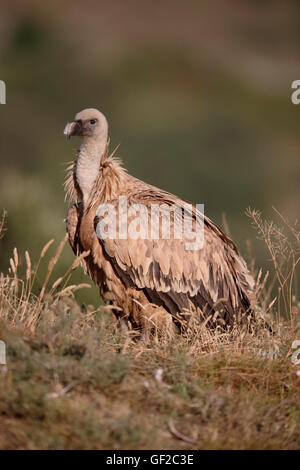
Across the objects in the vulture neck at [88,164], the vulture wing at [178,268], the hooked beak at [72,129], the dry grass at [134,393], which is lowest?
the dry grass at [134,393]

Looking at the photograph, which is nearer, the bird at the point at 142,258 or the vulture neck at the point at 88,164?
the bird at the point at 142,258

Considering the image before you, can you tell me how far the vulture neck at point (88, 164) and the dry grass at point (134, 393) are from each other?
154 cm

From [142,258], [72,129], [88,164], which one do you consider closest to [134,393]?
[142,258]

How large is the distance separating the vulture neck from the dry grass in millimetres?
1542

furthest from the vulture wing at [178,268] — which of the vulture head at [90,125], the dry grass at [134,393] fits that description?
the dry grass at [134,393]

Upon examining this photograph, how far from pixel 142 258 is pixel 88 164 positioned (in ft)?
2.95

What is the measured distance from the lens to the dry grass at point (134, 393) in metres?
3.61

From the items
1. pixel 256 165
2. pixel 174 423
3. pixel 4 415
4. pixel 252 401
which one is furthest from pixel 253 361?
pixel 256 165

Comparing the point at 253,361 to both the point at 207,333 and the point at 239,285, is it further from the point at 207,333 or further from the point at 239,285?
the point at 239,285

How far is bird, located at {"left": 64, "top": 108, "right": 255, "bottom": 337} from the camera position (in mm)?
5680

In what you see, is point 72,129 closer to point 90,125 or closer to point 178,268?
point 90,125

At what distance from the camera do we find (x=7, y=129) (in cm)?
2766

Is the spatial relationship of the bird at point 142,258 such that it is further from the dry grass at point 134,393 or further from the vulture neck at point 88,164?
the dry grass at point 134,393

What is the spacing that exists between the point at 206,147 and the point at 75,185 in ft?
81.8
